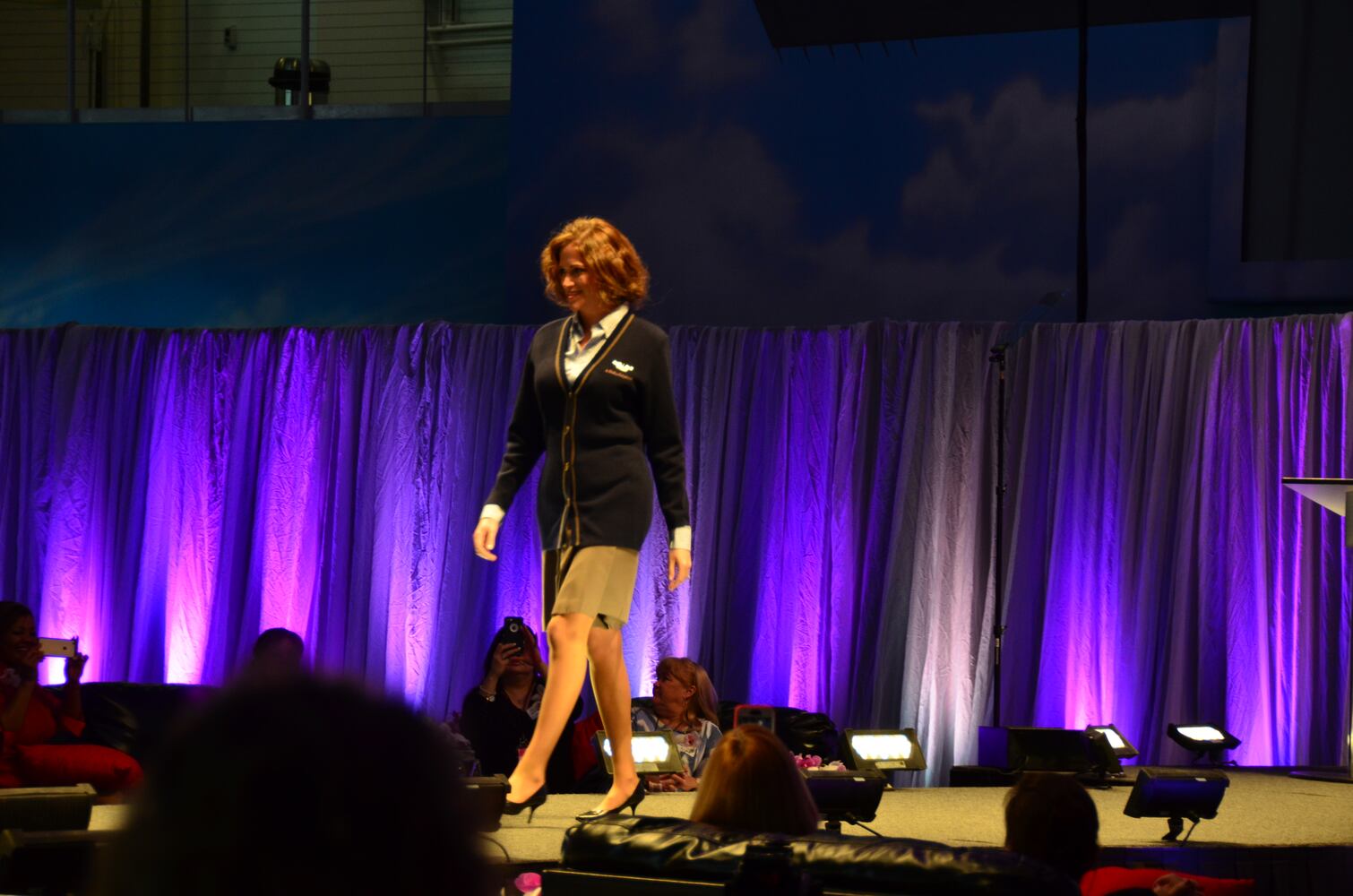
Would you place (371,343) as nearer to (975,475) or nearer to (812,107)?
(812,107)

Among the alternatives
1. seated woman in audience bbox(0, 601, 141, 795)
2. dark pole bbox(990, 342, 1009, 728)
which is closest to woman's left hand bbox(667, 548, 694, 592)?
seated woman in audience bbox(0, 601, 141, 795)

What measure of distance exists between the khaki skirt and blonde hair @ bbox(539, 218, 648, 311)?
0.53 metres

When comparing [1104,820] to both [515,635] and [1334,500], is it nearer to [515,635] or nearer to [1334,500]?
[1334,500]

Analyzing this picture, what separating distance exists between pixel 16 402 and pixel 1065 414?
16.4 ft

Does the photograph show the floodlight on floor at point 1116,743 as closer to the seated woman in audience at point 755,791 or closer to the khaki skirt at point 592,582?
the khaki skirt at point 592,582

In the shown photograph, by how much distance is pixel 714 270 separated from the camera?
7.86m

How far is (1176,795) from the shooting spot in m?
3.80

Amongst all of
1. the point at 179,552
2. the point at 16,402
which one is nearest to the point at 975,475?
the point at 179,552

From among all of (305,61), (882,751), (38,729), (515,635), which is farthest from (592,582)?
(305,61)

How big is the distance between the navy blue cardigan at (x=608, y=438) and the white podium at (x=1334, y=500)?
2394 mm

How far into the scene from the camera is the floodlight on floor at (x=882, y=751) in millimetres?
4219

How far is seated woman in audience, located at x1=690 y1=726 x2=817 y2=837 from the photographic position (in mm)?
2635

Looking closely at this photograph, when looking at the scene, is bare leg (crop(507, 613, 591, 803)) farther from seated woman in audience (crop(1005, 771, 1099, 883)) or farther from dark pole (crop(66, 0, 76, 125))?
dark pole (crop(66, 0, 76, 125))

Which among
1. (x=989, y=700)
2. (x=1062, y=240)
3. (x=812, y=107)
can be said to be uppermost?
(x=812, y=107)
